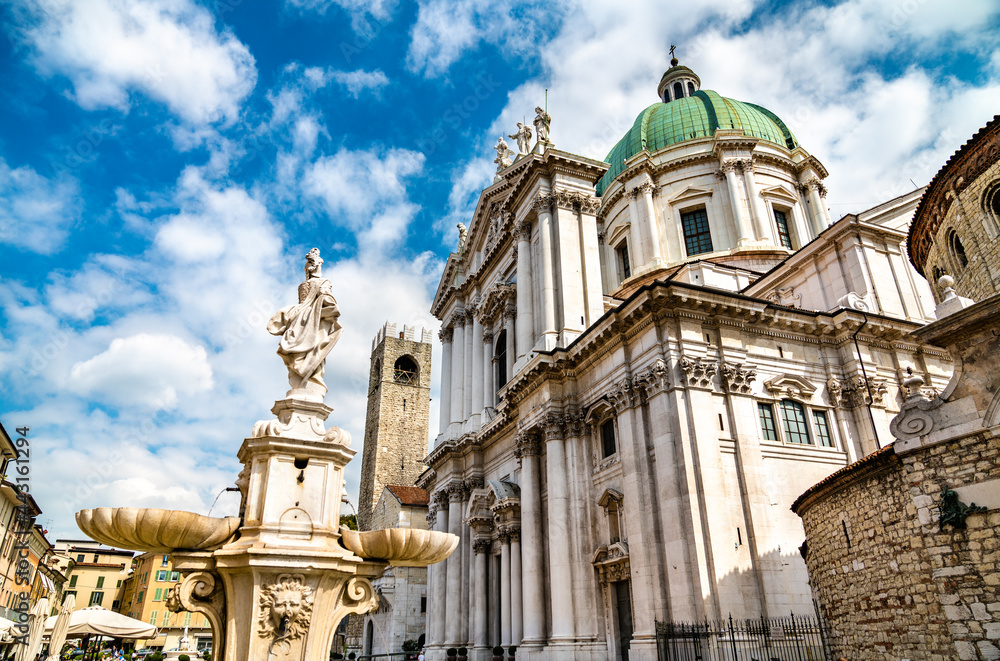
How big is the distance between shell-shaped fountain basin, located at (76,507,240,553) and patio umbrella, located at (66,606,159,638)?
16.5m

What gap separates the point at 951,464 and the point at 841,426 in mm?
10974

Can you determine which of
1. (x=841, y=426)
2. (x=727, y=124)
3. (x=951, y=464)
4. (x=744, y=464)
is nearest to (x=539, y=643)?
(x=744, y=464)

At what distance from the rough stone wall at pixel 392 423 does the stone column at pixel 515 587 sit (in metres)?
35.3

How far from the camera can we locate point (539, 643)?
21.7 meters

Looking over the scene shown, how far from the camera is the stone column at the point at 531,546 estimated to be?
2222 centimetres

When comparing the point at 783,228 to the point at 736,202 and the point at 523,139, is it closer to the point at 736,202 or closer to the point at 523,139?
the point at 736,202

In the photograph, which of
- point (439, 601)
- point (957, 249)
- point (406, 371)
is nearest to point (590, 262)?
point (957, 249)

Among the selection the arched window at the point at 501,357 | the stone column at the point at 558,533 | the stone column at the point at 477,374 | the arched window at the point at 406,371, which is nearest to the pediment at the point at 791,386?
the stone column at the point at 558,533

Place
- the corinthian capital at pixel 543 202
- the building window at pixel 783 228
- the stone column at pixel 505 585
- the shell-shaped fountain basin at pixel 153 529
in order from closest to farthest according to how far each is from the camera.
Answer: the shell-shaped fountain basin at pixel 153 529 < the stone column at pixel 505 585 < the corinthian capital at pixel 543 202 < the building window at pixel 783 228

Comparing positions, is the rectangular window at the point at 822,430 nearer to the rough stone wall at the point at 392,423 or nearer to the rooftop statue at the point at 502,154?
the rooftop statue at the point at 502,154

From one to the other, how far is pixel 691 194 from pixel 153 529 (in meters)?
32.9

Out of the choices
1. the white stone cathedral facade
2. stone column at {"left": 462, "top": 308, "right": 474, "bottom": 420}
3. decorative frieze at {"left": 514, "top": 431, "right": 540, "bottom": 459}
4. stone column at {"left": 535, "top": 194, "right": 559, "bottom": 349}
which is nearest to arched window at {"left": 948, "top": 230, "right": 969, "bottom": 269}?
the white stone cathedral facade

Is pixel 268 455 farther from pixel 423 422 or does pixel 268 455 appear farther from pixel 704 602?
pixel 423 422

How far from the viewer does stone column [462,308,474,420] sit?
34625mm
